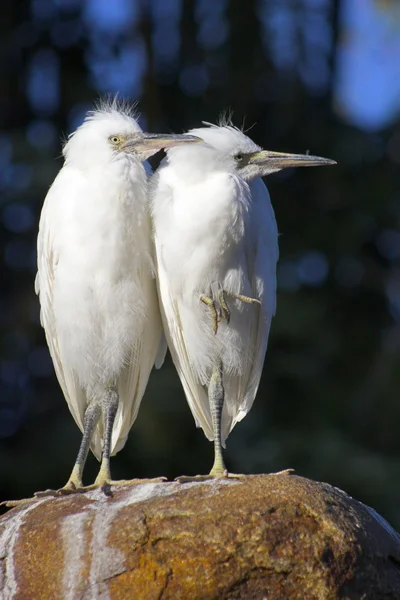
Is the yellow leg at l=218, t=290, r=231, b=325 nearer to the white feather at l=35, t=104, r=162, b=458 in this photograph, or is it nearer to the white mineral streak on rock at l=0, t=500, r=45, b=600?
the white feather at l=35, t=104, r=162, b=458

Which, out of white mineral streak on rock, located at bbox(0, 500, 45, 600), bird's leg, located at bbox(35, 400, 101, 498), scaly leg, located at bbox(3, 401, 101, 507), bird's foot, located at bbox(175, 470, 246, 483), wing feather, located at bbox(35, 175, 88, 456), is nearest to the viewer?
white mineral streak on rock, located at bbox(0, 500, 45, 600)

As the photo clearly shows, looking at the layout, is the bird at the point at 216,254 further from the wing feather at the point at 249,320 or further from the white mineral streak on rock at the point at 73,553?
the white mineral streak on rock at the point at 73,553

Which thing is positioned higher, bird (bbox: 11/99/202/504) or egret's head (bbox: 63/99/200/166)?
egret's head (bbox: 63/99/200/166)

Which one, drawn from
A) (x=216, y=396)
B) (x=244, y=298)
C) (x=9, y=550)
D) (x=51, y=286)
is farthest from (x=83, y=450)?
(x=244, y=298)

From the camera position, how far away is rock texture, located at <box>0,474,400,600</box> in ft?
12.0

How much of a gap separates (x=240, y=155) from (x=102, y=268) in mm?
737

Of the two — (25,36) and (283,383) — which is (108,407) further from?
(25,36)

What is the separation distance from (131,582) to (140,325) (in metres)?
1.22

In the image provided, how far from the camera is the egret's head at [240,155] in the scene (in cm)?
454

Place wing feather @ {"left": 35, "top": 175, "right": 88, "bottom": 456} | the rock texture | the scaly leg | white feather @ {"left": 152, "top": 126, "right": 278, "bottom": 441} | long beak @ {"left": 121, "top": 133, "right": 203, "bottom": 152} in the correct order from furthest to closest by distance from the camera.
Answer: wing feather @ {"left": 35, "top": 175, "right": 88, "bottom": 456} < long beak @ {"left": 121, "top": 133, "right": 203, "bottom": 152} < white feather @ {"left": 152, "top": 126, "right": 278, "bottom": 441} < the scaly leg < the rock texture

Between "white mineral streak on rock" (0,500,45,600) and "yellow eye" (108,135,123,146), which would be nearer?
"white mineral streak on rock" (0,500,45,600)

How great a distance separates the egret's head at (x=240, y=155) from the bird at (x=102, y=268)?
0.14 metres

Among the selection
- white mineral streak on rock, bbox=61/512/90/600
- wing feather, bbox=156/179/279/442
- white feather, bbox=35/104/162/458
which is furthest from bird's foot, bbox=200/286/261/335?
white mineral streak on rock, bbox=61/512/90/600

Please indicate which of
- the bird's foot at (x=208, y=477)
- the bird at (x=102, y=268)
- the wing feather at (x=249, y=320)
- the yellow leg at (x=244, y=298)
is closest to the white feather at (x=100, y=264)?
the bird at (x=102, y=268)
